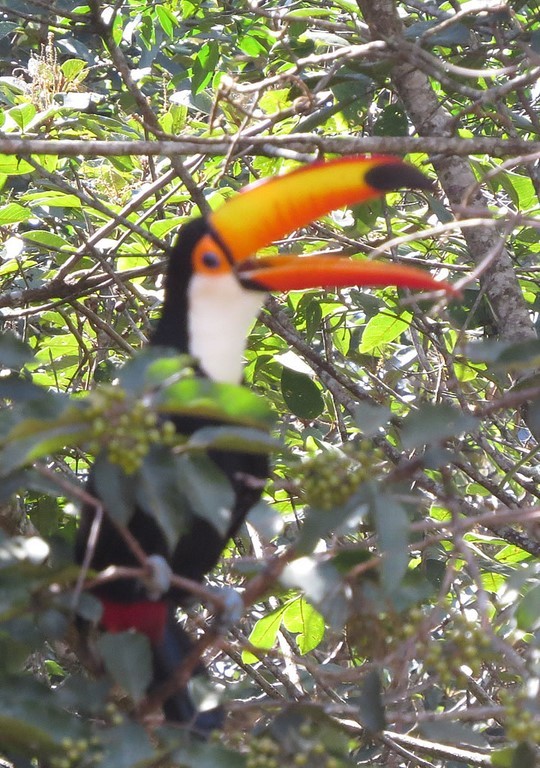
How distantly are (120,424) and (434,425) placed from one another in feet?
1.71

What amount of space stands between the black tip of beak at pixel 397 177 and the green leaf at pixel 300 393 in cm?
95

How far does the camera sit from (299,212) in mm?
2957

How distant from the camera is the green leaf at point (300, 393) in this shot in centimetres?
361

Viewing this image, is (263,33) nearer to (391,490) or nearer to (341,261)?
(341,261)

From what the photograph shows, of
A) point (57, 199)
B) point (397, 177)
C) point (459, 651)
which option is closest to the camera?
point (459, 651)

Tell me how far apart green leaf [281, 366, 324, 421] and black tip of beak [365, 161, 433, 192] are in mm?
947

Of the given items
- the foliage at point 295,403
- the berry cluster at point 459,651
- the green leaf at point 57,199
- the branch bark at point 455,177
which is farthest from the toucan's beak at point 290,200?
the berry cluster at point 459,651

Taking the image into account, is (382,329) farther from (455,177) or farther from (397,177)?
(397,177)

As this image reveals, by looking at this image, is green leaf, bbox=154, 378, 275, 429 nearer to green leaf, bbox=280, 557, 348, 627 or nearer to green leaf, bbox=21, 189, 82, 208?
green leaf, bbox=280, 557, 348, 627

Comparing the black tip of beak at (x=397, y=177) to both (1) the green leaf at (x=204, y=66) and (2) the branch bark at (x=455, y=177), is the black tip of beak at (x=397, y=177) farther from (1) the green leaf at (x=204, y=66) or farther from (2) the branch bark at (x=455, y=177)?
(1) the green leaf at (x=204, y=66)

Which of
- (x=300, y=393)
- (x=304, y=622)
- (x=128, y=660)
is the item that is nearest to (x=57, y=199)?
(x=300, y=393)

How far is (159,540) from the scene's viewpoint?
103 inches

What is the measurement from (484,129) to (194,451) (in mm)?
3311

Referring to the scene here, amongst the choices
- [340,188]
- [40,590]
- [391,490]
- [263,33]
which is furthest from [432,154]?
[40,590]
